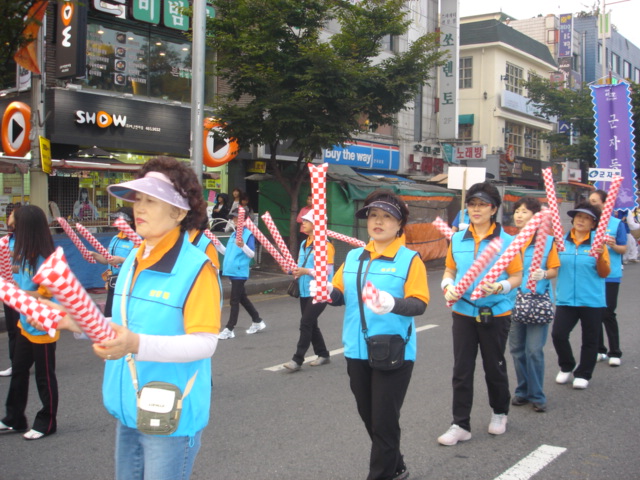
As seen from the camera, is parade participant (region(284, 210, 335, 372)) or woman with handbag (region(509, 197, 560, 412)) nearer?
woman with handbag (region(509, 197, 560, 412))

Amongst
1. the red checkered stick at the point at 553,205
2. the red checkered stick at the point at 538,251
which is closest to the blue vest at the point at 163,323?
the red checkered stick at the point at 538,251

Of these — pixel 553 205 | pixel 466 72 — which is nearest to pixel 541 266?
pixel 553 205

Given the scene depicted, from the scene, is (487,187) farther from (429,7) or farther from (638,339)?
(429,7)

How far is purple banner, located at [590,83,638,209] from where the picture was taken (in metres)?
11.7

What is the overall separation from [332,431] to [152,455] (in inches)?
107

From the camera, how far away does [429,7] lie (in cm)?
2681

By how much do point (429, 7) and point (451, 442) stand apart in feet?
82.6

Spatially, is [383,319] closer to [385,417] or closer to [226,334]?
[385,417]

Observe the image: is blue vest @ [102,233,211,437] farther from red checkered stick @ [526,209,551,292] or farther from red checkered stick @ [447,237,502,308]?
red checkered stick @ [526,209,551,292]

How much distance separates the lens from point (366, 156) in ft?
76.3

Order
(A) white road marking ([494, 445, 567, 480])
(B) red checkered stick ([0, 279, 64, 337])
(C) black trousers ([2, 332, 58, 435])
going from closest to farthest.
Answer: (B) red checkered stick ([0, 279, 64, 337]) → (A) white road marking ([494, 445, 567, 480]) → (C) black trousers ([2, 332, 58, 435])

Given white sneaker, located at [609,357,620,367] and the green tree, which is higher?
the green tree

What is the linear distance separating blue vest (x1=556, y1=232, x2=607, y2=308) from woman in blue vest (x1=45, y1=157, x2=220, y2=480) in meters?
4.33

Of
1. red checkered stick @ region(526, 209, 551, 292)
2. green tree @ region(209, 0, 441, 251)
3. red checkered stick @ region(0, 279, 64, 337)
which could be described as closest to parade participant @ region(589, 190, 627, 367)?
red checkered stick @ region(526, 209, 551, 292)
